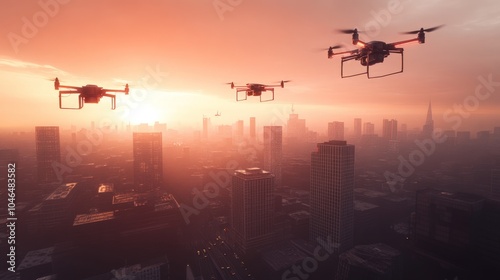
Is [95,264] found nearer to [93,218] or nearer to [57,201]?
[93,218]

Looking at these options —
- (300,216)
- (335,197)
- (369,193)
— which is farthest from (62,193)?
(369,193)

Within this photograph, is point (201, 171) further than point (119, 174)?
Yes

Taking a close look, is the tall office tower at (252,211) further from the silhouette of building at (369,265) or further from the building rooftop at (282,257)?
the silhouette of building at (369,265)

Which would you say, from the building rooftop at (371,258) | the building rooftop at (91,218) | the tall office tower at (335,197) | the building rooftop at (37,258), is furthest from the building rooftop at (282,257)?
the building rooftop at (37,258)

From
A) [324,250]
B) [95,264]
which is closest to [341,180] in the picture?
[324,250]

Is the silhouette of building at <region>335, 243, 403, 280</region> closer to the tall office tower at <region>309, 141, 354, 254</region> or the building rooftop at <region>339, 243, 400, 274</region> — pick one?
the building rooftop at <region>339, 243, 400, 274</region>

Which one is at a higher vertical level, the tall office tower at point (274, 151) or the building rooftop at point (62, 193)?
the tall office tower at point (274, 151)
